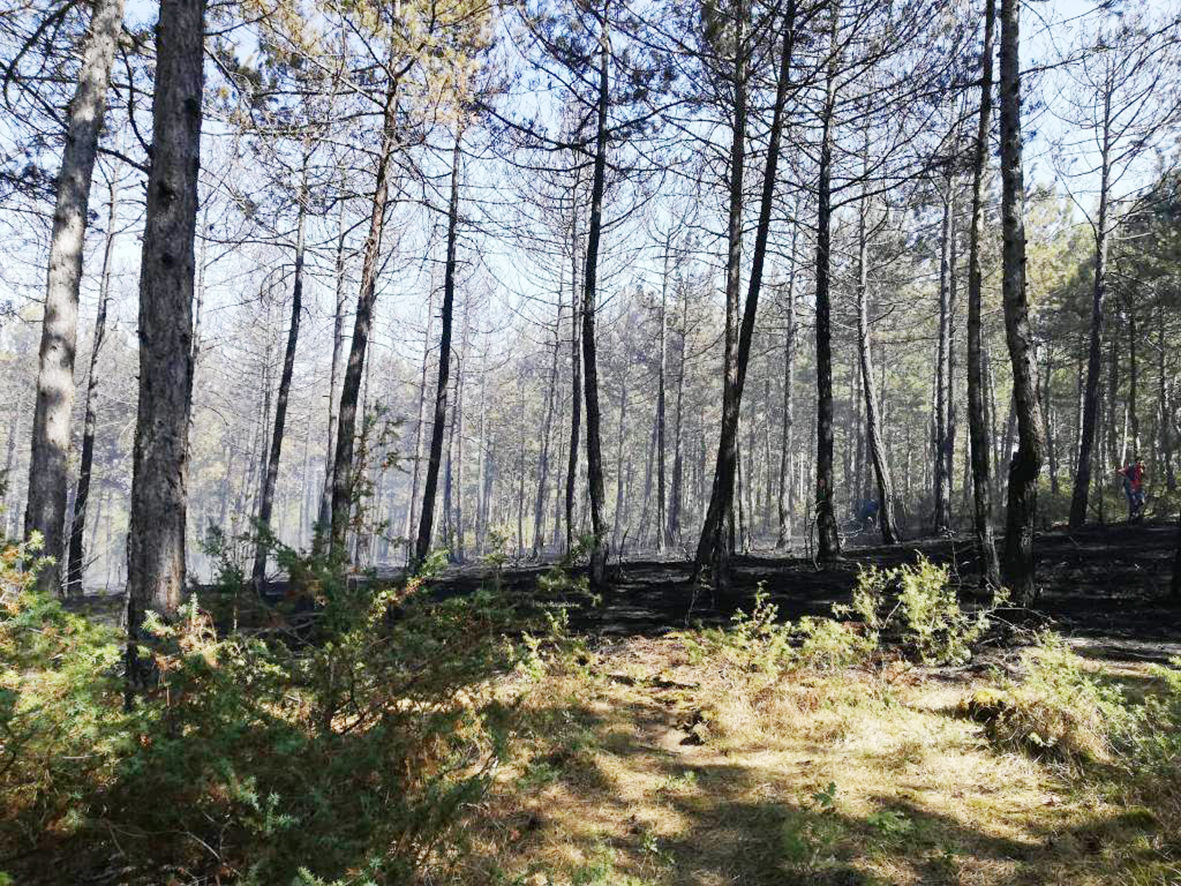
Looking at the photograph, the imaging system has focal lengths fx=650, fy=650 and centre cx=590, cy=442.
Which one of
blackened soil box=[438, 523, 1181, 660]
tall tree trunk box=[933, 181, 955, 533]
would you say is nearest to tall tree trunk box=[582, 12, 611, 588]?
blackened soil box=[438, 523, 1181, 660]

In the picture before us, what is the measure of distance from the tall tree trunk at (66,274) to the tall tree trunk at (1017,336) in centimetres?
941

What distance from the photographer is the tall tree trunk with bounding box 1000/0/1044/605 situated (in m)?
6.81

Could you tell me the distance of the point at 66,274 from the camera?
6973mm

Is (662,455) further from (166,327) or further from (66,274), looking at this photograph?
(166,327)

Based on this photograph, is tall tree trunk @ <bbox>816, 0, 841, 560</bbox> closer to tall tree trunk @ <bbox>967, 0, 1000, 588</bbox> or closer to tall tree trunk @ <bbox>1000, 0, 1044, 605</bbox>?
tall tree trunk @ <bbox>967, 0, 1000, 588</bbox>

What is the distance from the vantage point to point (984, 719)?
444cm

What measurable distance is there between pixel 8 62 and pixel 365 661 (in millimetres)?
8122

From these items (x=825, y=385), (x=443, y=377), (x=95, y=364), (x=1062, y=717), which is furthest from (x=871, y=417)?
(x=95, y=364)

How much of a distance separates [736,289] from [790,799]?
708cm

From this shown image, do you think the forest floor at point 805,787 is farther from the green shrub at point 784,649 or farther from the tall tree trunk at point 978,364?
the tall tree trunk at point 978,364

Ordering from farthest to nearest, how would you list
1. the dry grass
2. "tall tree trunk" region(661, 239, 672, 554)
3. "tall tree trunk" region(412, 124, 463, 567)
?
"tall tree trunk" region(661, 239, 672, 554)
"tall tree trunk" region(412, 124, 463, 567)
the dry grass

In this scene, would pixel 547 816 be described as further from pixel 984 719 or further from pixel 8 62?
pixel 8 62

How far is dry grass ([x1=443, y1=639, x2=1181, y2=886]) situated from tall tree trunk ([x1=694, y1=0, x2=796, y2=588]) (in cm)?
344

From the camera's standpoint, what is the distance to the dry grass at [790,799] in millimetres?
2994
